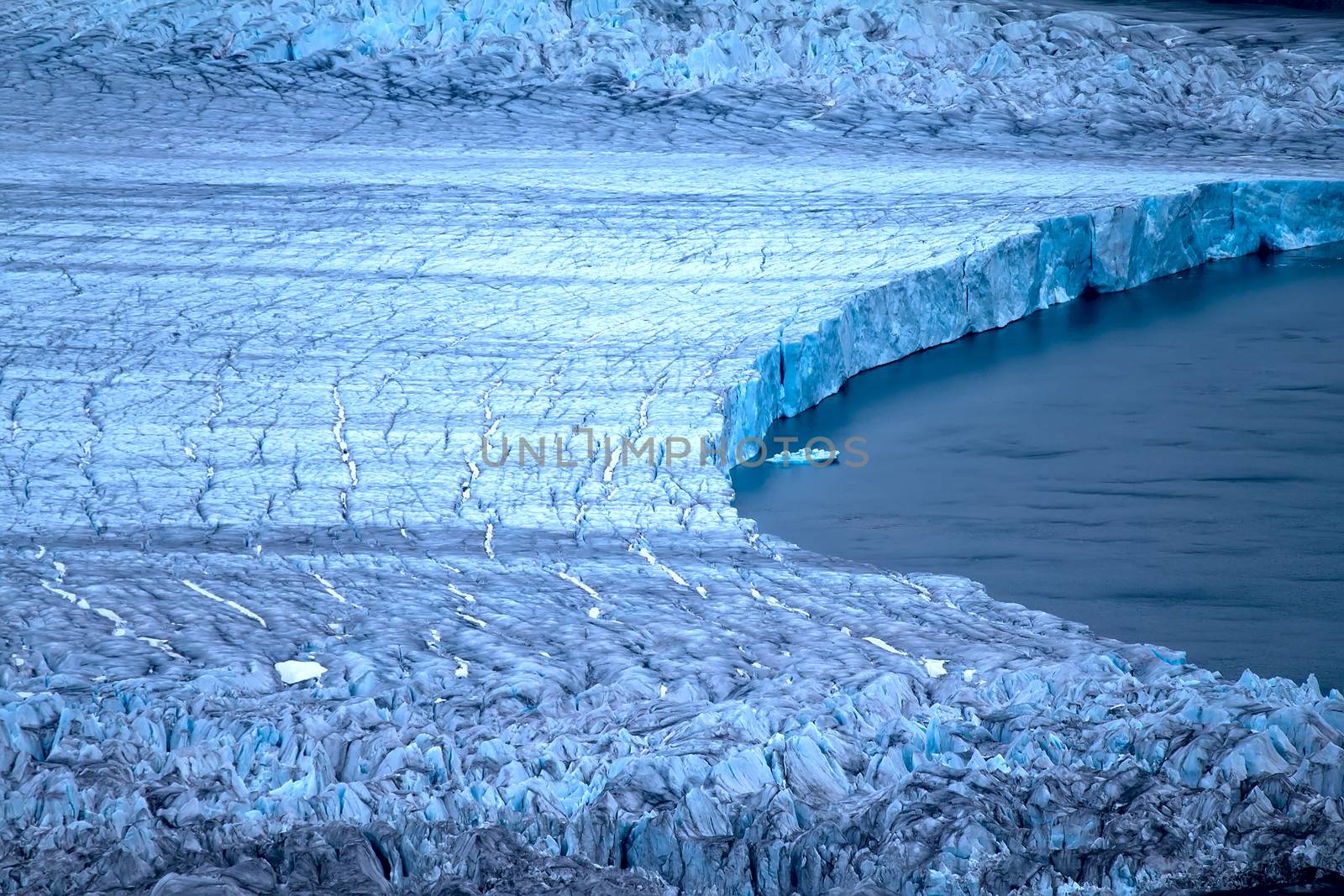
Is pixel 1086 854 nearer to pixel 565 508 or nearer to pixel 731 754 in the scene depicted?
pixel 731 754

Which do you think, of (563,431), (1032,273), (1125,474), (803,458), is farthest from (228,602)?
(1032,273)

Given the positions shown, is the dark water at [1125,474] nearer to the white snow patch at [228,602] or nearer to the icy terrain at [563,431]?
the icy terrain at [563,431]

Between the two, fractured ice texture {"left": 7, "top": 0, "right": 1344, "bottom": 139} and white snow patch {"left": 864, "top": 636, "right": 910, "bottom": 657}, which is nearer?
white snow patch {"left": 864, "top": 636, "right": 910, "bottom": 657}

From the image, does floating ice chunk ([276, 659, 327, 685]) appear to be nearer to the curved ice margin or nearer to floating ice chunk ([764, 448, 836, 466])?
the curved ice margin

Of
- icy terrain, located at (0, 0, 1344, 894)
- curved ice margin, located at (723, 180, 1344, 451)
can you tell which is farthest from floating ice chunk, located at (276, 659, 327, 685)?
curved ice margin, located at (723, 180, 1344, 451)

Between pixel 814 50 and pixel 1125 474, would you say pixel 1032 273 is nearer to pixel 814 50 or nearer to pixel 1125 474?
pixel 1125 474

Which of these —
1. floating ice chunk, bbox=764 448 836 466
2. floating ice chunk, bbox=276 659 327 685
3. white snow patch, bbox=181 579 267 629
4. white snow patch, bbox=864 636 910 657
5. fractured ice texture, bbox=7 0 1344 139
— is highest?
fractured ice texture, bbox=7 0 1344 139
